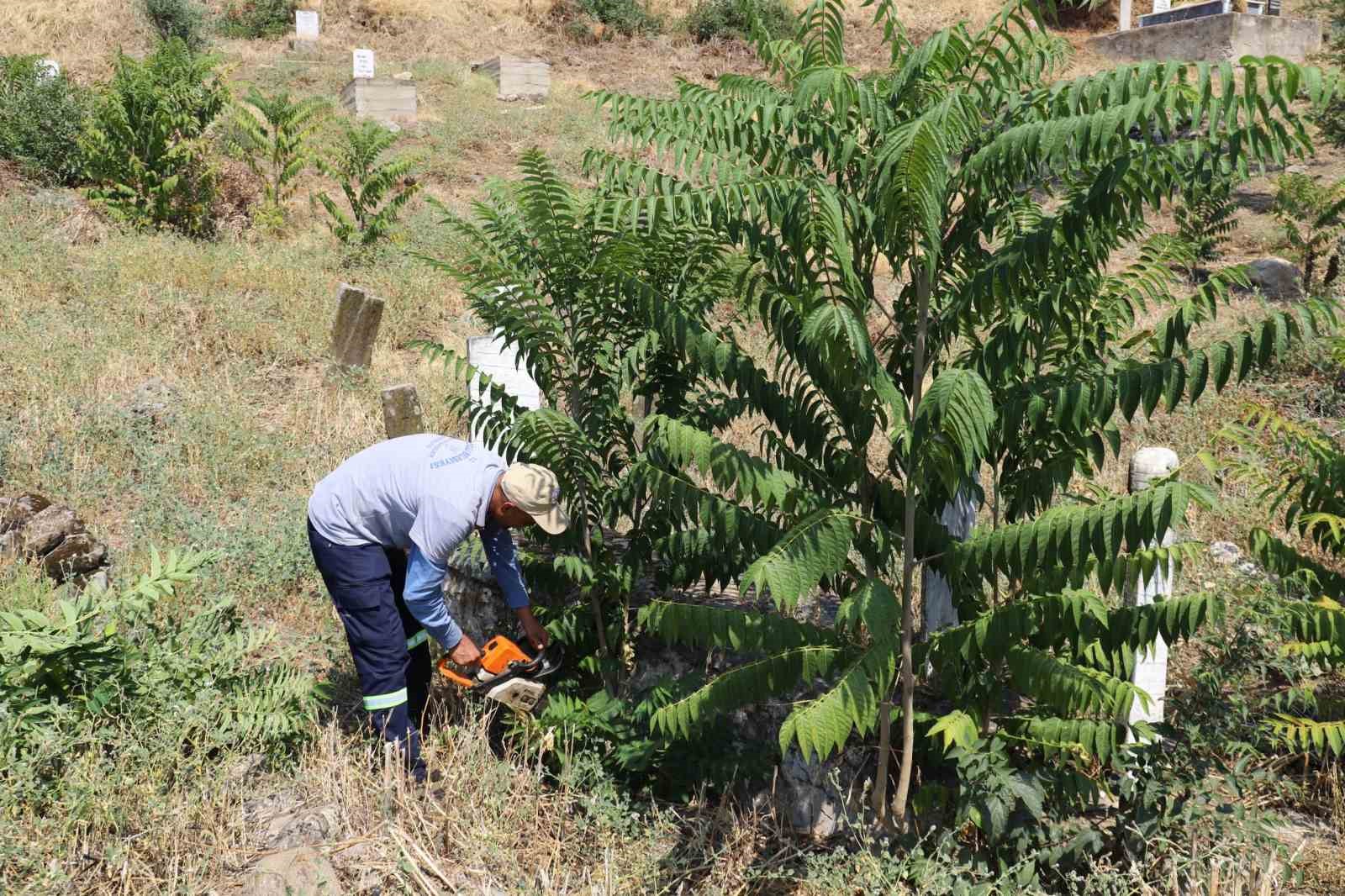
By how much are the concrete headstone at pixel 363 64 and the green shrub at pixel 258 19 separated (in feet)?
33.2

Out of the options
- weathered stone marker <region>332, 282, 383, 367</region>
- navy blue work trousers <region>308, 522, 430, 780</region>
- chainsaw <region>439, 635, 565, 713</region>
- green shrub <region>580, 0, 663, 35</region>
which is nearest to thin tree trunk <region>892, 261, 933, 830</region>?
chainsaw <region>439, 635, 565, 713</region>

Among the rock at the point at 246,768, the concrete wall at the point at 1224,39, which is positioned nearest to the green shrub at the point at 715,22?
the concrete wall at the point at 1224,39

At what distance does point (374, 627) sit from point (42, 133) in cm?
1314

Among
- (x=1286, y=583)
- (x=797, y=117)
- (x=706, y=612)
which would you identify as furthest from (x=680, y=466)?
(x=1286, y=583)

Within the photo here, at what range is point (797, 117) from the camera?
3775 millimetres

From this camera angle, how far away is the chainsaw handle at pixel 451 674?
4.67 m

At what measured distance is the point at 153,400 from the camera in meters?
8.41

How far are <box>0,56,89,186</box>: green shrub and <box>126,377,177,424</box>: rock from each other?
23.9 ft

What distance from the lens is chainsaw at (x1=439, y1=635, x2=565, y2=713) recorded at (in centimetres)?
457

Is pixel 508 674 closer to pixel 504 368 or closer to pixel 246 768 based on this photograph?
pixel 246 768

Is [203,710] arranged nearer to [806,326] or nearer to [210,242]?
[806,326]

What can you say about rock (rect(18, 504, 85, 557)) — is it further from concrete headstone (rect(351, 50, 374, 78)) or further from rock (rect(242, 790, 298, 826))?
concrete headstone (rect(351, 50, 374, 78))

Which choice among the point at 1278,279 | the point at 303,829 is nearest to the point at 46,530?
the point at 303,829

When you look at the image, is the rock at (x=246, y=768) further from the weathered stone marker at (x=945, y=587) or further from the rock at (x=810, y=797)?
the weathered stone marker at (x=945, y=587)
